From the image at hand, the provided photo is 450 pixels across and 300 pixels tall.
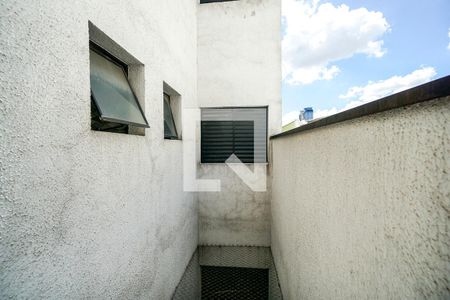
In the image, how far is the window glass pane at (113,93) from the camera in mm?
1426

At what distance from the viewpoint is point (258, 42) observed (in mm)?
4102

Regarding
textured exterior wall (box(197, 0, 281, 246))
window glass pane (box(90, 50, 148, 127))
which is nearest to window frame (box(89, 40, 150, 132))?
window glass pane (box(90, 50, 148, 127))

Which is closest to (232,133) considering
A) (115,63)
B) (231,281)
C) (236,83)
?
(236,83)

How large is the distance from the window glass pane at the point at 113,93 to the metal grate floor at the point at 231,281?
3717 millimetres

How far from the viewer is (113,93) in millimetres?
1587

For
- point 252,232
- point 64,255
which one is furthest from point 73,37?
point 252,232

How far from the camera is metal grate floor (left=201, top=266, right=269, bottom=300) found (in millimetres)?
4168

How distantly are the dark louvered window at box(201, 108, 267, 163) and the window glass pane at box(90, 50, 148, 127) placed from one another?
2388 mm

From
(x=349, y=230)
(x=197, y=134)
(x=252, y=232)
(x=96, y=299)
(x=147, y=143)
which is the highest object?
(x=197, y=134)

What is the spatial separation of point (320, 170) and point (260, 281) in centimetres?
388

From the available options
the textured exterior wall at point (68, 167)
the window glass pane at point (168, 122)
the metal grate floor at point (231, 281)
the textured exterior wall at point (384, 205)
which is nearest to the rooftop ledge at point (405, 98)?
the textured exterior wall at point (384, 205)

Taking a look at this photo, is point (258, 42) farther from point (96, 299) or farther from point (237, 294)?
point (237, 294)

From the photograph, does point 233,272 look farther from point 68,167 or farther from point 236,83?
point 68,167

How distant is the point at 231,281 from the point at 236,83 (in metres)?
4.08
